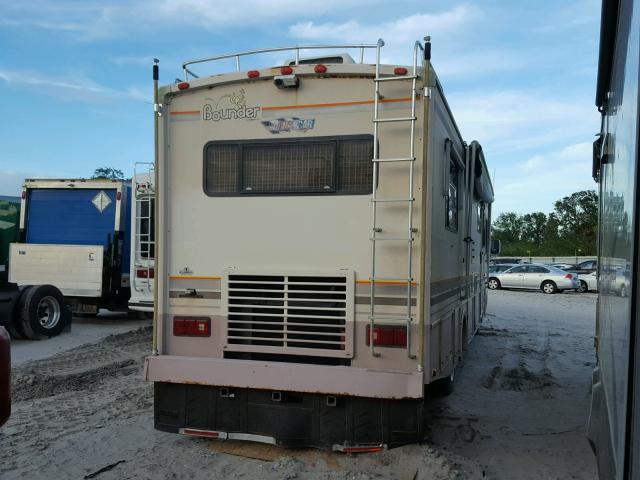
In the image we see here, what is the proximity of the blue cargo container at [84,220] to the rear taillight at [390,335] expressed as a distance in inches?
368

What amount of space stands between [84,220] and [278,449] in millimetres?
9391

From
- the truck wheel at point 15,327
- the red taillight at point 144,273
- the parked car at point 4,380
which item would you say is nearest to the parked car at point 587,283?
the red taillight at point 144,273

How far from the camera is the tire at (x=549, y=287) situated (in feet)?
81.7

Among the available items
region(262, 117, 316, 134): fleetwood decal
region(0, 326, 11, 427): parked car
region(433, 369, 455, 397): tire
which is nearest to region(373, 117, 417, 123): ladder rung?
region(262, 117, 316, 134): fleetwood decal

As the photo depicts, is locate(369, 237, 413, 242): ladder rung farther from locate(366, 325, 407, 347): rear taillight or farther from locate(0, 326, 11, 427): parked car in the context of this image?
locate(0, 326, 11, 427): parked car

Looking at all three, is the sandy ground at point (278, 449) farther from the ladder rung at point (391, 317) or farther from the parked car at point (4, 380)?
the parked car at point (4, 380)

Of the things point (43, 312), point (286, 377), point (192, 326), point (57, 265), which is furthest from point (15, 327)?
point (286, 377)

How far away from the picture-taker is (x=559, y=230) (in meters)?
69.1

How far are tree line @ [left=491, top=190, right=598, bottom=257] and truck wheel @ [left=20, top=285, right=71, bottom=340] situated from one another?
51891 millimetres

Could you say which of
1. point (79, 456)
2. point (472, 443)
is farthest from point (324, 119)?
point (79, 456)

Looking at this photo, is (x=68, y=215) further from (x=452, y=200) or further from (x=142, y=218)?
(x=452, y=200)

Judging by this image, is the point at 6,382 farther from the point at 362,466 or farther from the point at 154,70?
the point at 154,70

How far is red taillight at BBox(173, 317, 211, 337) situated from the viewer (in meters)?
4.97

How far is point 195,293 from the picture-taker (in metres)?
5.02
